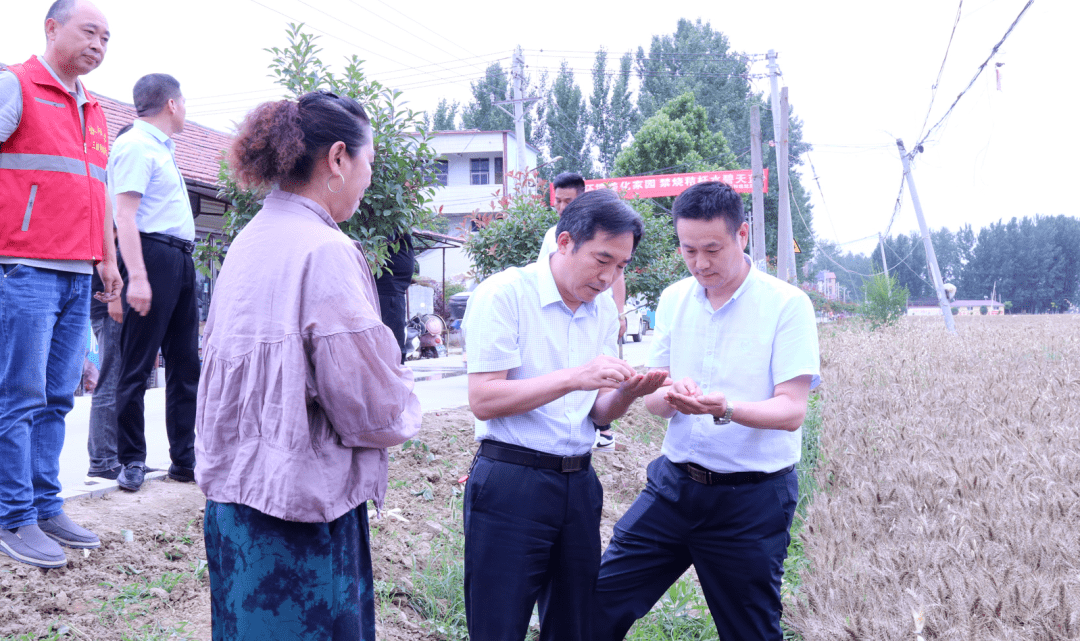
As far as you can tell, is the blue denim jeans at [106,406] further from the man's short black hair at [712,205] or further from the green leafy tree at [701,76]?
the green leafy tree at [701,76]

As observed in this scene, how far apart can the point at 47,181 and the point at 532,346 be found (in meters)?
2.18

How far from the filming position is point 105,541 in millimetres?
3592

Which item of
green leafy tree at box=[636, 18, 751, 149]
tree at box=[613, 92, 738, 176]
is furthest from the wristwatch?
green leafy tree at box=[636, 18, 751, 149]

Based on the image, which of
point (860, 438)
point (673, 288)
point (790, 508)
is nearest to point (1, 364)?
point (673, 288)

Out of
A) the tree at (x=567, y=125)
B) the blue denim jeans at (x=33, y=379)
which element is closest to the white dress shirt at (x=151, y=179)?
the blue denim jeans at (x=33, y=379)

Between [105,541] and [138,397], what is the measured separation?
0.75m

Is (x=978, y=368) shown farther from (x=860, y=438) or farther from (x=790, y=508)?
(x=790, y=508)

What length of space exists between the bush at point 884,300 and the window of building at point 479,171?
25457 millimetres

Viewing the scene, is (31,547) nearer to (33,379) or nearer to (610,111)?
(33,379)

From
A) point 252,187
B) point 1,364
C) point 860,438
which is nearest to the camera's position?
point 252,187

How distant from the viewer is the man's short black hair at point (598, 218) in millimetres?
2404

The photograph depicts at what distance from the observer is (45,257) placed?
3.13 m

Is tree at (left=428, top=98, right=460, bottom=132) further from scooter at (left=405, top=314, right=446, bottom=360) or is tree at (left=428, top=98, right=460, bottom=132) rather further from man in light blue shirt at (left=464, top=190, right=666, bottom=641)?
man in light blue shirt at (left=464, top=190, right=666, bottom=641)

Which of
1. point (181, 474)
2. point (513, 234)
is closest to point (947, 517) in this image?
point (181, 474)
